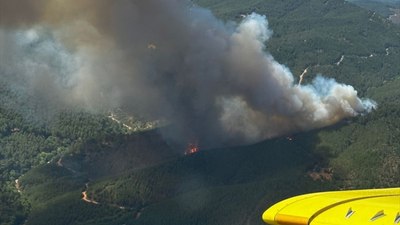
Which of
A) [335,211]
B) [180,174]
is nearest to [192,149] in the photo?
[180,174]

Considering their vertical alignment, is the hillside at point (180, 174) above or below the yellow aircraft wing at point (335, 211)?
above

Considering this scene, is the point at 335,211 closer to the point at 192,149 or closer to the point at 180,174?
the point at 180,174

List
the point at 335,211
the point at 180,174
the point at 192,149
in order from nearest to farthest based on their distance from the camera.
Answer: the point at 335,211 → the point at 180,174 → the point at 192,149

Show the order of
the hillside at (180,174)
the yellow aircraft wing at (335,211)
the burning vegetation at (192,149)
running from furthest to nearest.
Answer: the burning vegetation at (192,149) < the hillside at (180,174) < the yellow aircraft wing at (335,211)

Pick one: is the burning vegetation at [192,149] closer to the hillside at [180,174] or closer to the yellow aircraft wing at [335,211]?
the hillside at [180,174]

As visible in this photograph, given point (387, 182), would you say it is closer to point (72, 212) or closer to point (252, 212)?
point (252, 212)

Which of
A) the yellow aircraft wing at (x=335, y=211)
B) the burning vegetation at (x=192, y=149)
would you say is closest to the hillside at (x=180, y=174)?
the burning vegetation at (x=192, y=149)

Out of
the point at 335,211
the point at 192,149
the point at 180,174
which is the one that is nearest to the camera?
the point at 335,211

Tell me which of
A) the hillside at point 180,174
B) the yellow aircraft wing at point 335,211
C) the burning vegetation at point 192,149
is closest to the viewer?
the yellow aircraft wing at point 335,211

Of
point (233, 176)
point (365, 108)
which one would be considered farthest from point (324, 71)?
point (233, 176)
